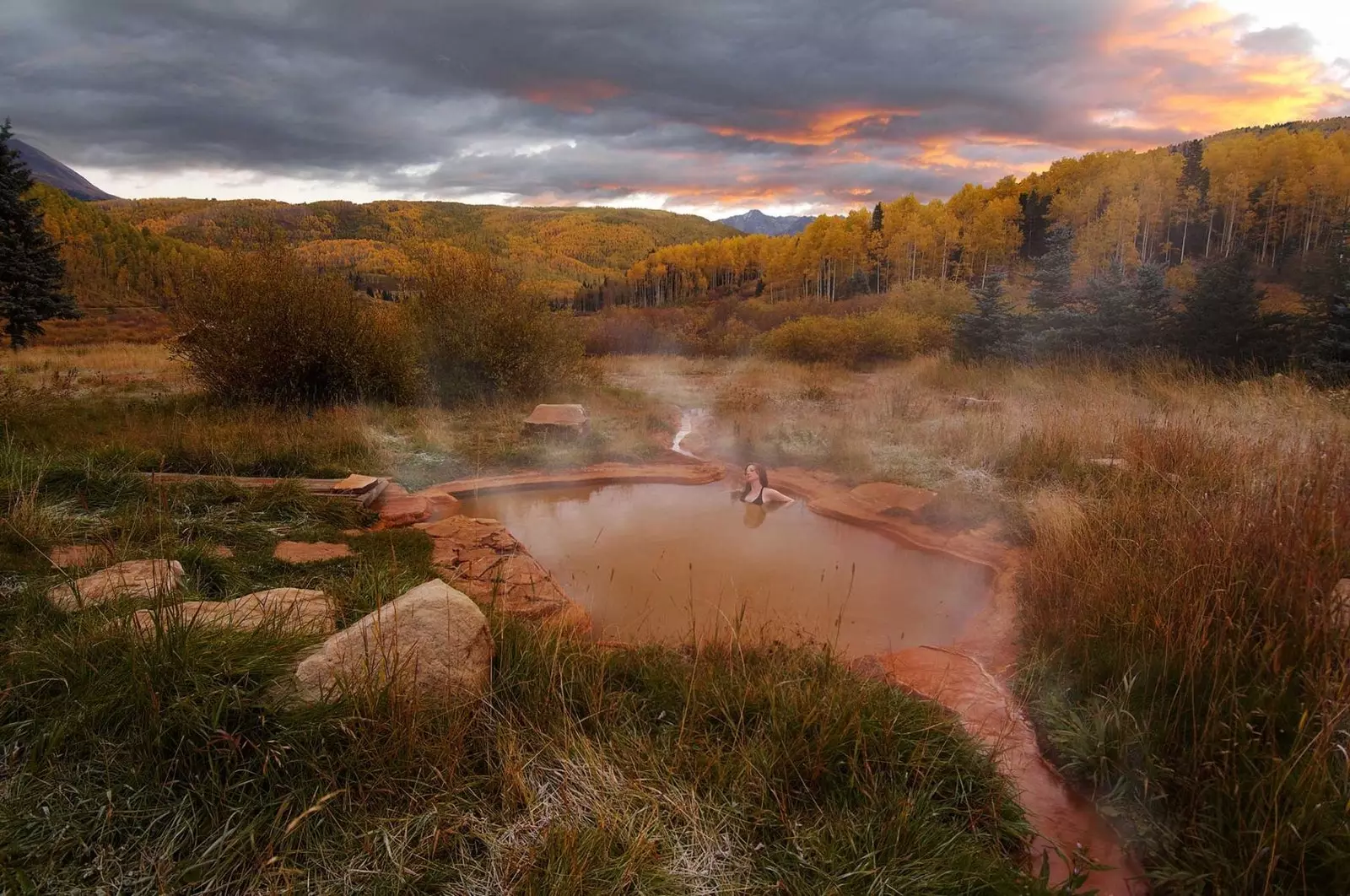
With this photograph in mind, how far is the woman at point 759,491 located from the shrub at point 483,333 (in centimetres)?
573

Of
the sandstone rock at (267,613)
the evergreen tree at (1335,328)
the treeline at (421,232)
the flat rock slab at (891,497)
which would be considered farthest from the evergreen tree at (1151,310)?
the sandstone rock at (267,613)

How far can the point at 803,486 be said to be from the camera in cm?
705

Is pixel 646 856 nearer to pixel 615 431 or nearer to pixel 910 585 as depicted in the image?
pixel 910 585

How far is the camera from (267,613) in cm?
265

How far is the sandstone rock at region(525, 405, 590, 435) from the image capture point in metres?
8.69

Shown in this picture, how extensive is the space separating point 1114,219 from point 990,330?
924 inches

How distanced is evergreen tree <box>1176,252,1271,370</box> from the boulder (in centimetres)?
1178

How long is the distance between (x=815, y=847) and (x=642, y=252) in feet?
342

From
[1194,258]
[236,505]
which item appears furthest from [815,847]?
[1194,258]

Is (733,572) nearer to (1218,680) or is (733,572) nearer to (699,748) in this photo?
(699,748)

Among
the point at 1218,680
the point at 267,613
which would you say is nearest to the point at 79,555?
the point at 267,613

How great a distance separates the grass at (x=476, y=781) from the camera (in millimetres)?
1766

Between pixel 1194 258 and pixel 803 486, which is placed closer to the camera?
pixel 803 486

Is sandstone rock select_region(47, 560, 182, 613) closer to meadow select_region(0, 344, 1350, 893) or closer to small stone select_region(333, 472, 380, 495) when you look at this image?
meadow select_region(0, 344, 1350, 893)
